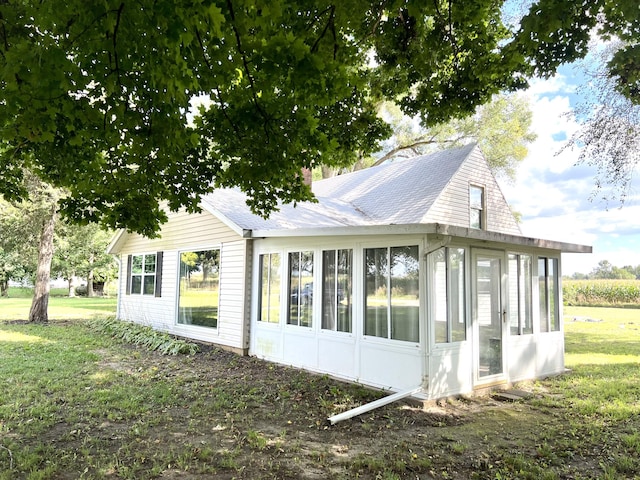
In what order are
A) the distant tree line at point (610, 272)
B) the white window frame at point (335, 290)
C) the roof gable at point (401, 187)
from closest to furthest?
the white window frame at point (335, 290) < the roof gable at point (401, 187) < the distant tree line at point (610, 272)

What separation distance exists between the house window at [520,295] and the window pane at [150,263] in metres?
10.2

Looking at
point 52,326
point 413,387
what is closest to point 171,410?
point 413,387

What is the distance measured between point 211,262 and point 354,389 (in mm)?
5486

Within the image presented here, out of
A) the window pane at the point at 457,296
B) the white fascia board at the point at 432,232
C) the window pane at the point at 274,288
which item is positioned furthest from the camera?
the window pane at the point at 274,288

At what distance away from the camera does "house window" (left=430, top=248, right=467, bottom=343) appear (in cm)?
639

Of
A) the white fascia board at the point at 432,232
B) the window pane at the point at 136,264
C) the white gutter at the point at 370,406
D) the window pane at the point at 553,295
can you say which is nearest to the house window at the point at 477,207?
the window pane at the point at 553,295

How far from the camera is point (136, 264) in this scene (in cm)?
1416

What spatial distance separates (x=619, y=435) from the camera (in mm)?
5188

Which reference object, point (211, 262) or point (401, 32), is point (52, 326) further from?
point (401, 32)

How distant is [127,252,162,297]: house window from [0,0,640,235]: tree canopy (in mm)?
6811

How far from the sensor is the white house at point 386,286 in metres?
6.47

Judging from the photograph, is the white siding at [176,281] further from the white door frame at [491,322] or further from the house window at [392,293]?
the white door frame at [491,322]

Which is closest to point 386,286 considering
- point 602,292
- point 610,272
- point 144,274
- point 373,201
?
point 373,201

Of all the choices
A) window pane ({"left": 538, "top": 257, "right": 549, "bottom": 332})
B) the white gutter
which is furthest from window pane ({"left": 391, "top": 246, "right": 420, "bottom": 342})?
window pane ({"left": 538, "top": 257, "right": 549, "bottom": 332})
